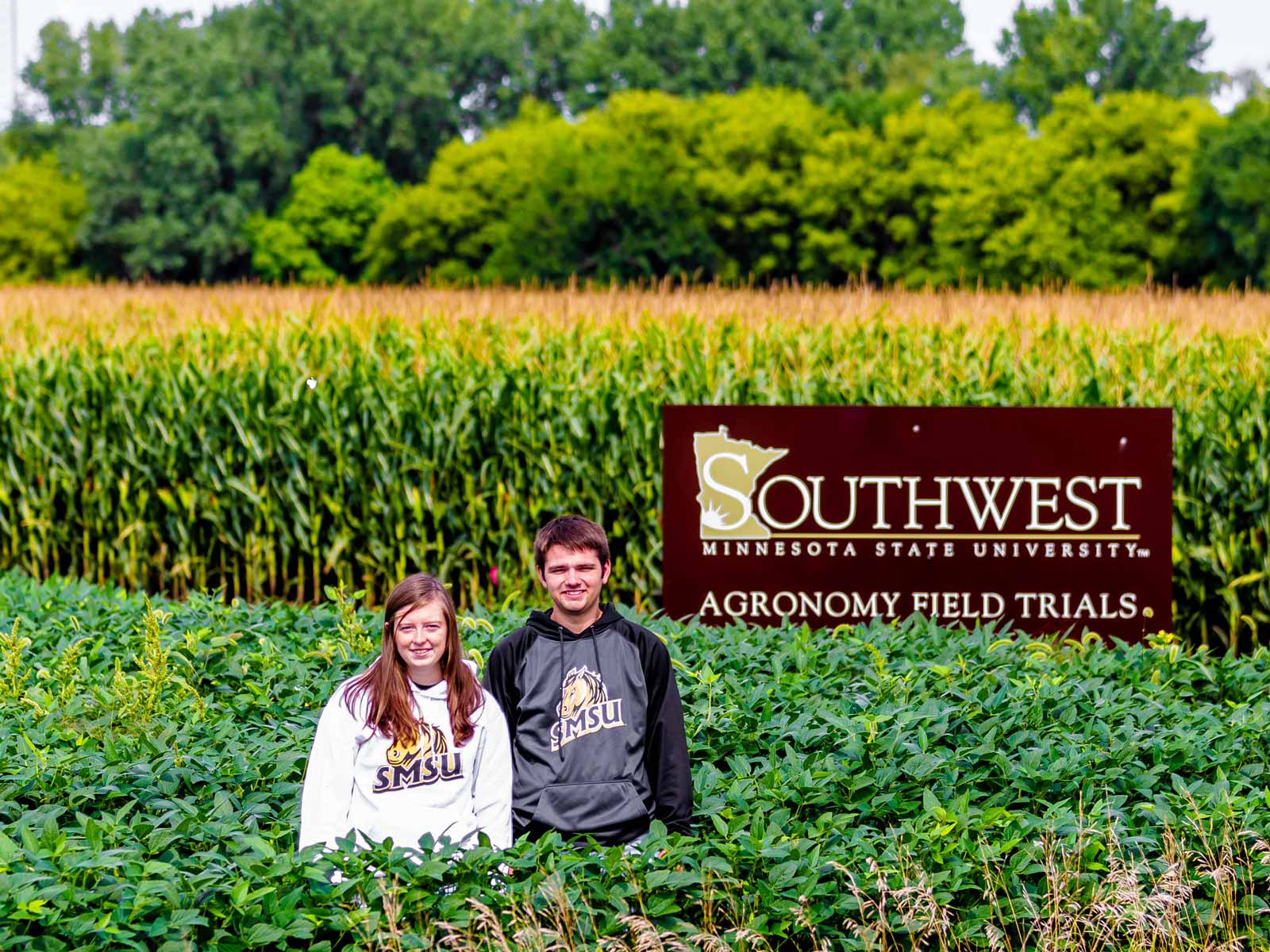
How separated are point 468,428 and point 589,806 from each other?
500cm

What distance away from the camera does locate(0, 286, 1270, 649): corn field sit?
787cm

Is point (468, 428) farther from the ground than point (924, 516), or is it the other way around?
point (468, 428)

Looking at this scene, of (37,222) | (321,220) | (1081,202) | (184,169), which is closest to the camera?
(1081,202)

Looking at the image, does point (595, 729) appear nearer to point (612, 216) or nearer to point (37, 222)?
point (612, 216)

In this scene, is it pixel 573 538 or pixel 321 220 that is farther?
pixel 321 220

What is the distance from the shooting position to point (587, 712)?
3406 mm

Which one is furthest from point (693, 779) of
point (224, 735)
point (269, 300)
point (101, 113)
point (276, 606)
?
point (101, 113)

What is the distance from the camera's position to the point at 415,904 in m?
3.17

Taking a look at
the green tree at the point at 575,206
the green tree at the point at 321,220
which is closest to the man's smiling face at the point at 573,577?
the green tree at the point at 575,206

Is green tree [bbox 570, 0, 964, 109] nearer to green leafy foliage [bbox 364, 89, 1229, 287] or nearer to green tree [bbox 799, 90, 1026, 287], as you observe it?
green leafy foliage [bbox 364, 89, 1229, 287]

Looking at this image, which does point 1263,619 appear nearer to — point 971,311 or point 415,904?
point 971,311

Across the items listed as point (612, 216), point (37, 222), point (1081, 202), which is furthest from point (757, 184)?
point (37, 222)

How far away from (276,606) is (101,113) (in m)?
65.1

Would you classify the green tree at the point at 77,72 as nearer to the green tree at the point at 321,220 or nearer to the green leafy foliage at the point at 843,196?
the green tree at the point at 321,220
